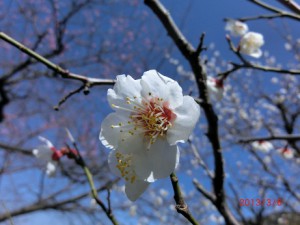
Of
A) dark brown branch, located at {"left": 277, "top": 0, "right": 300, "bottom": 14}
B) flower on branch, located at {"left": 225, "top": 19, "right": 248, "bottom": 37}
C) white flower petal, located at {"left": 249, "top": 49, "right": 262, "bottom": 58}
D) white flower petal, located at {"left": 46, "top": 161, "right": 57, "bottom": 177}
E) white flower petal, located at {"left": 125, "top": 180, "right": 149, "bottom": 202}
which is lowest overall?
white flower petal, located at {"left": 125, "top": 180, "right": 149, "bottom": 202}

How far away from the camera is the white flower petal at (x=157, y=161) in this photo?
692mm

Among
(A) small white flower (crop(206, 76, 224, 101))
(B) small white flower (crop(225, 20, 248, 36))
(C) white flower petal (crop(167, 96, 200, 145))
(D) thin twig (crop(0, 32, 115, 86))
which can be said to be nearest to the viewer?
(C) white flower petal (crop(167, 96, 200, 145))

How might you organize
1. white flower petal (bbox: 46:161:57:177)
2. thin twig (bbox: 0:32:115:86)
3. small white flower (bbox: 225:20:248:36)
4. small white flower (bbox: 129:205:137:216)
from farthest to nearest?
small white flower (bbox: 129:205:137:216)
small white flower (bbox: 225:20:248:36)
white flower petal (bbox: 46:161:57:177)
thin twig (bbox: 0:32:115:86)

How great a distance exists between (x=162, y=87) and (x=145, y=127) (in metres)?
0.11

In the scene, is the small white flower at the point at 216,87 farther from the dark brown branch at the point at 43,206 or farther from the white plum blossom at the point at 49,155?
the dark brown branch at the point at 43,206

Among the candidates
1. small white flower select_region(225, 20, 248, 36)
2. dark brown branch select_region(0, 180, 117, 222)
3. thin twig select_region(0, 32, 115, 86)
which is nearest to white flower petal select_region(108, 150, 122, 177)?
thin twig select_region(0, 32, 115, 86)

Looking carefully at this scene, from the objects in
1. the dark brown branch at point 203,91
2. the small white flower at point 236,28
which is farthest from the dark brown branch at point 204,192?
the small white flower at point 236,28

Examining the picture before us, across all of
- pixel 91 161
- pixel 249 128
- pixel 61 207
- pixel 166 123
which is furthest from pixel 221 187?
pixel 249 128

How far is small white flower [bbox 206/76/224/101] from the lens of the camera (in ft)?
5.94

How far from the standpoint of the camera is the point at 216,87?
5.96 feet

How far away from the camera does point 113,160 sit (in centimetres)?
76

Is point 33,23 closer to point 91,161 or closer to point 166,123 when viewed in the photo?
point 91,161

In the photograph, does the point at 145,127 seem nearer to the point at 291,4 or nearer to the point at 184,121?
the point at 184,121

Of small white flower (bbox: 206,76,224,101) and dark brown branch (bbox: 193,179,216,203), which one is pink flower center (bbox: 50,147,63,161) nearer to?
dark brown branch (bbox: 193,179,216,203)
